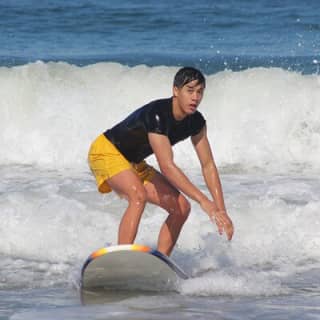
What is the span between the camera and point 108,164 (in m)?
7.36

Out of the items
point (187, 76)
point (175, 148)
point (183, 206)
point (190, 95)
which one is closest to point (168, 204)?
point (183, 206)

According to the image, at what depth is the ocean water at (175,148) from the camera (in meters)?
7.39

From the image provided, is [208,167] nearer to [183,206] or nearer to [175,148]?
[183,206]

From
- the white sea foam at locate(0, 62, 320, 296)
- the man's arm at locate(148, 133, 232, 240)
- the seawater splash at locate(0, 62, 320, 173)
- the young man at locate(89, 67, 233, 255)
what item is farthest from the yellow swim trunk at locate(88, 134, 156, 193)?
the seawater splash at locate(0, 62, 320, 173)

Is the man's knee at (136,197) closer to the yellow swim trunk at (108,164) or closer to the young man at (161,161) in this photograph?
the young man at (161,161)

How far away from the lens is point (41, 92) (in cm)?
1453

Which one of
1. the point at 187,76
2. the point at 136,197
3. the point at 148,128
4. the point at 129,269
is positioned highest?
the point at 187,76

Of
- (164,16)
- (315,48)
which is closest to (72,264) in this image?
(315,48)

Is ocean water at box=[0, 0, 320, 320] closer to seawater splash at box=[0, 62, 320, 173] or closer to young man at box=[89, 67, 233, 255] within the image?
seawater splash at box=[0, 62, 320, 173]

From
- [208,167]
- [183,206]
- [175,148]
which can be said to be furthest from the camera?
[175,148]

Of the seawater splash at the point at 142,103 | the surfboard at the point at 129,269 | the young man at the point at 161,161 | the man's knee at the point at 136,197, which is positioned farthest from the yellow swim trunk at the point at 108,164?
the seawater splash at the point at 142,103

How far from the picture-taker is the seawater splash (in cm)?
1307

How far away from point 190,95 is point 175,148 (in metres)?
5.99

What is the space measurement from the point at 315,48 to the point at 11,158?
22.9 ft
